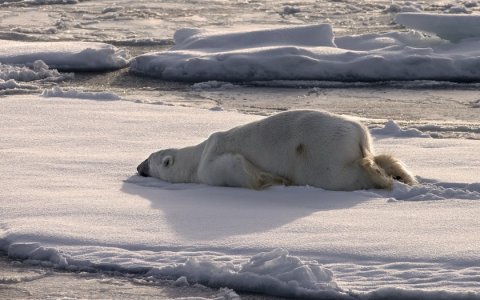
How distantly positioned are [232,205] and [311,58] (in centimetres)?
498

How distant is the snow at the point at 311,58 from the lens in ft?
32.5

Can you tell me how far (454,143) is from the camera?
675cm

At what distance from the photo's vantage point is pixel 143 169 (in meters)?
6.17

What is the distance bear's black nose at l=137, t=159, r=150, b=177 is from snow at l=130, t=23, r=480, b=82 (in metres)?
3.88

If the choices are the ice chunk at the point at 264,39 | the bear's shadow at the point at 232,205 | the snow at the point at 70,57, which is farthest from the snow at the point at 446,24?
the bear's shadow at the point at 232,205

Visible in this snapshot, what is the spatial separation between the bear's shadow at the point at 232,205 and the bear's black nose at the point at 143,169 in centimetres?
14

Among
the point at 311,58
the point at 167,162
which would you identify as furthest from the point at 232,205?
the point at 311,58

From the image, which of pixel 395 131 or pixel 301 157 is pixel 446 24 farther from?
pixel 301 157

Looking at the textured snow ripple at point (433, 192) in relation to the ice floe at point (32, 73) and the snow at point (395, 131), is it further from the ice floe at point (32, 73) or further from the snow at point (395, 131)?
the ice floe at point (32, 73)

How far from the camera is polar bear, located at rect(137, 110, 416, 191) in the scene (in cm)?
541

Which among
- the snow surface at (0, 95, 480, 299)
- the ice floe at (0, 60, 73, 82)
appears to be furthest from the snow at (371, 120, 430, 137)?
the ice floe at (0, 60, 73, 82)

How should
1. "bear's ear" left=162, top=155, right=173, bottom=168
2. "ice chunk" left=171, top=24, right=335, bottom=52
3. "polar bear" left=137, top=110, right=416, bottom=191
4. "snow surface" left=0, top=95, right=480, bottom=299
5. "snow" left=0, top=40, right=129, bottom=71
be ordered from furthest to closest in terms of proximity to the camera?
"ice chunk" left=171, top=24, right=335, bottom=52 < "snow" left=0, top=40, right=129, bottom=71 < "bear's ear" left=162, top=155, right=173, bottom=168 < "polar bear" left=137, top=110, right=416, bottom=191 < "snow surface" left=0, top=95, right=480, bottom=299

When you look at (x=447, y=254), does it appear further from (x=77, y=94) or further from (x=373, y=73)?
(x=373, y=73)

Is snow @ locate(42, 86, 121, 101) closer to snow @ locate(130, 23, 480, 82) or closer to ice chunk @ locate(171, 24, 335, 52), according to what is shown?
snow @ locate(130, 23, 480, 82)
